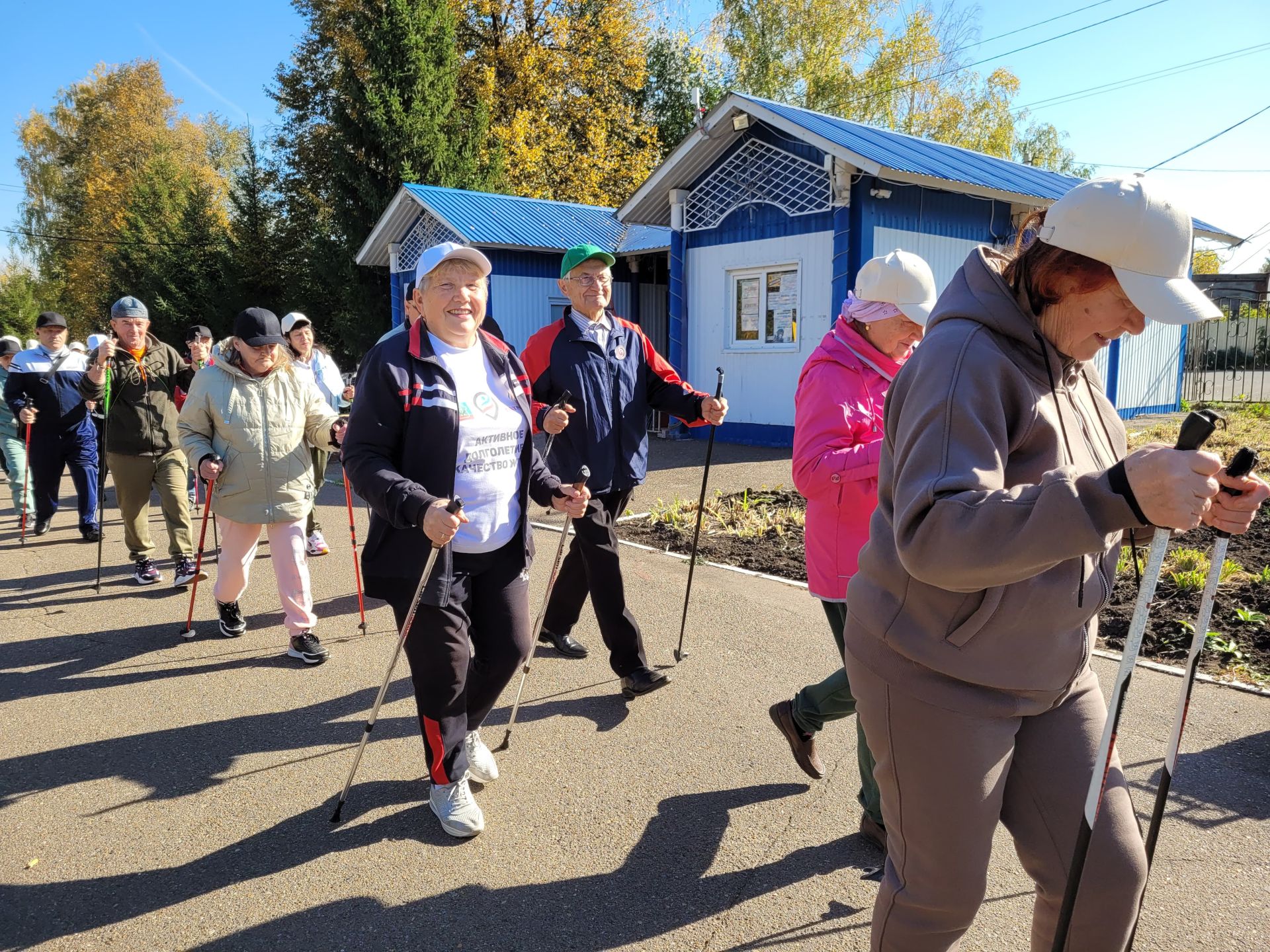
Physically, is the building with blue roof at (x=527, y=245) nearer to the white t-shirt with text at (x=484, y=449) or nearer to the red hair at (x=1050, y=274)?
the white t-shirt with text at (x=484, y=449)

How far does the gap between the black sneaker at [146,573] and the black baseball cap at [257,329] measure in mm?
2652

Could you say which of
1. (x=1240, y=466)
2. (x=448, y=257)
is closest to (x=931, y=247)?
(x=448, y=257)

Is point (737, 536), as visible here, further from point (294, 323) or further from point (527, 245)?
point (527, 245)

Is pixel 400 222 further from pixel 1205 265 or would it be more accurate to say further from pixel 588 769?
pixel 1205 265

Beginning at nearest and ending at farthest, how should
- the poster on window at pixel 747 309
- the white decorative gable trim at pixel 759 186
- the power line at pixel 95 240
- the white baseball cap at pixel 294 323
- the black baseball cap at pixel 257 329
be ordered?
1. the black baseball cap at pixel 257 329
2. the white baseball cap at pixel 294 323
3. the white decorative gable trim at pixel 759 186
4. the poster on window at pixel 747 309
5. the power line at pixel 95 240

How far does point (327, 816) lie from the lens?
3.54 m

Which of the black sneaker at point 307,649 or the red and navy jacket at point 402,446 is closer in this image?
the red and navy jacket at point 402,446

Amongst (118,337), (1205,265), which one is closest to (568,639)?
(118,337)

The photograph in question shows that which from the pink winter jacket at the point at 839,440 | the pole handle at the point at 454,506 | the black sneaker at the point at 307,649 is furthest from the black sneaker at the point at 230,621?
the pink winter jacket at the point at 839,440

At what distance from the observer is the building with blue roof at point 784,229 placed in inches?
492

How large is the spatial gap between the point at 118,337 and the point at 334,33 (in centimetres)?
2877

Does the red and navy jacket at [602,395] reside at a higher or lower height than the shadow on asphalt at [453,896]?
higher

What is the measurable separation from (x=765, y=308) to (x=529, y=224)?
22.0ft

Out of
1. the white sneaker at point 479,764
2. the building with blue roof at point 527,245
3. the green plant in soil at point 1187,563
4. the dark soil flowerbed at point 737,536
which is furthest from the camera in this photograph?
the building with blue roof at point 527,245
